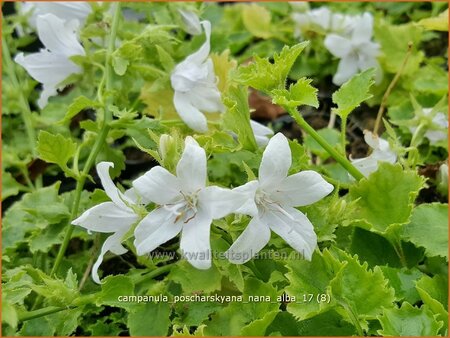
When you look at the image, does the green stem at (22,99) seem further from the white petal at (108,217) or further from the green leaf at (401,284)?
the green leaf at (401,284)

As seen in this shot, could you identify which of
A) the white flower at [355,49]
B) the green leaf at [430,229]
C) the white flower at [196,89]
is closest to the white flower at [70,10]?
the white flower at [196,89]

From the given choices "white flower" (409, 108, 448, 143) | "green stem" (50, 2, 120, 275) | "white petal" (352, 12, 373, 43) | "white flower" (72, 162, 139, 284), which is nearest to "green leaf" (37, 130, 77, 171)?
"green stem" (50, 2, 120, 275)

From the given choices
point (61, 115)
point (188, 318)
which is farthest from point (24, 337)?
point (61, 115)

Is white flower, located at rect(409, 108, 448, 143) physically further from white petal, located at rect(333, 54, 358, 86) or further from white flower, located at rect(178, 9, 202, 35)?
white flower, located at rect(178, 9, 202, 35)

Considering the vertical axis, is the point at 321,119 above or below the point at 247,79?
below

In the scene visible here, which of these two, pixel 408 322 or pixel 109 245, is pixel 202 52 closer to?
pixel 109 245

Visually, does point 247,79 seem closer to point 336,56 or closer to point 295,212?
point 295,212

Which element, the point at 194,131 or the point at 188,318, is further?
the point at 194,131
